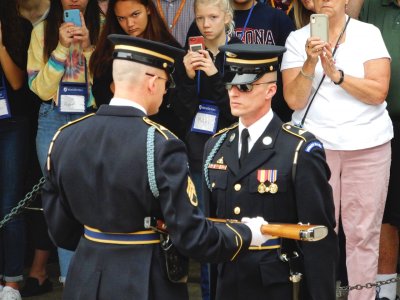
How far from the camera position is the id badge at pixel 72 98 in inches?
256

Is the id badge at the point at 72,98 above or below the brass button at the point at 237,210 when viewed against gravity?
above

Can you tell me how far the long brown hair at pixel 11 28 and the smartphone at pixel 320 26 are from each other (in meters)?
2.16

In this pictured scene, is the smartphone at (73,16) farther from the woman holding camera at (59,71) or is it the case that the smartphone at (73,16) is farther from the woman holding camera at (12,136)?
the woman holding camera at (12,136)

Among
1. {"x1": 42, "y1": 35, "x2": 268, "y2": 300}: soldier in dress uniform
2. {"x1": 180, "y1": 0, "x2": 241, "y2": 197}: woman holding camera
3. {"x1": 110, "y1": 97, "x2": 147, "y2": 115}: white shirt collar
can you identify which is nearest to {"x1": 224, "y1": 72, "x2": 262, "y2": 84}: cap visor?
{"x1": 42, "y1": 35, "x2": 268, "y2": 300}: soldier in dress uniform

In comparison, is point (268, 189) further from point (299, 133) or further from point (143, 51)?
point (143, 51)

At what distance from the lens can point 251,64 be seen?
474cm

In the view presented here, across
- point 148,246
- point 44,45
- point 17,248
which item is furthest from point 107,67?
point 148,246

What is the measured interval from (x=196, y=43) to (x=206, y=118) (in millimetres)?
494

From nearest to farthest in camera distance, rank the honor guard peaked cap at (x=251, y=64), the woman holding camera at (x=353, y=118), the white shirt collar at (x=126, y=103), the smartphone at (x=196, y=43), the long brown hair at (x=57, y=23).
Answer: the white shirt collar at (x=126, y=103) → the honor guard peaked cap at (x=251, y=64) → the woman holding camera at (x=353, y=118) → the smartphone at (x=196, y=43) → the long brown hair at (x=57, y=23)

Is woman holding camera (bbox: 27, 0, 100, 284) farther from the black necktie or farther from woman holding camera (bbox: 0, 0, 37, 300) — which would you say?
the black necktie

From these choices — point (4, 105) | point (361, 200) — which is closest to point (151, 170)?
point (361, 200)

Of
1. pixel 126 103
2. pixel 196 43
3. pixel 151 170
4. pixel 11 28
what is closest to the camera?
pixel 151 170

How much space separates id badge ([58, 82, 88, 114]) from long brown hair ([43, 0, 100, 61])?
0.25m

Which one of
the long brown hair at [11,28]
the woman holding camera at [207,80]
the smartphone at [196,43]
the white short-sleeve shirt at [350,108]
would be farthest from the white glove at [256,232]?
the long brown hair at [11,28]
